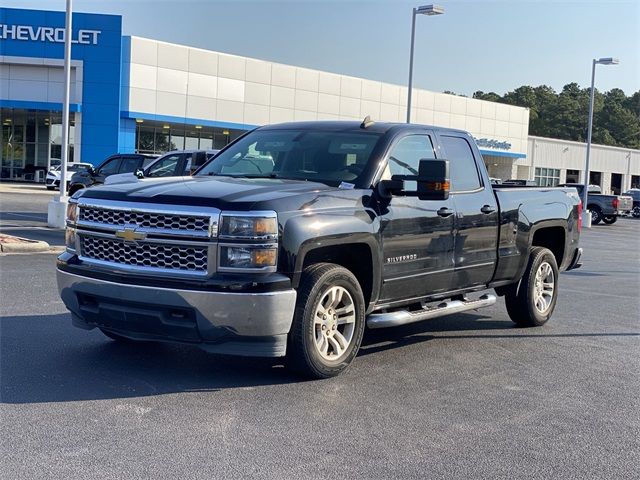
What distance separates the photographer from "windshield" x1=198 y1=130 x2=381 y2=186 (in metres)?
6.59

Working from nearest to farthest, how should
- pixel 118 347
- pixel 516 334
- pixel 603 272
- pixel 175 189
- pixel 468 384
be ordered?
pixel 175 189
pixel 468 384
pixel 118 347
pixel 516 334
pixel 603 272

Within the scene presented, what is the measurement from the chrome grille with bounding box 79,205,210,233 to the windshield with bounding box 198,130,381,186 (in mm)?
1365

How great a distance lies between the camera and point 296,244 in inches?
218

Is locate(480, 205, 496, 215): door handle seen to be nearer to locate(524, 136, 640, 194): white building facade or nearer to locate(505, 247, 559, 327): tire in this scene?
locate(505, 247, 559, 327): tire

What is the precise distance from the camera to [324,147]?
684 cm

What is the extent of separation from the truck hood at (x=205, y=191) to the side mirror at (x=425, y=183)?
1.72 feet

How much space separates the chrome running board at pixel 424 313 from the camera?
638cm

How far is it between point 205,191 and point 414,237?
6.30 ft

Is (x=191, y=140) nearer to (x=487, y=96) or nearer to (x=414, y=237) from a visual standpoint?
(x=414, y=237)

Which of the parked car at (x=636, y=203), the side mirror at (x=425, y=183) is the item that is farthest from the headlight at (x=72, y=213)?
the parked car at (x=636, y=203)

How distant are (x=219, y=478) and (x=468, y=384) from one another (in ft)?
8.83

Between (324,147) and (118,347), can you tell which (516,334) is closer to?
(324,147)

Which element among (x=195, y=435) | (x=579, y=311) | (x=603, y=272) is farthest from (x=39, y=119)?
(x=195, y=435)

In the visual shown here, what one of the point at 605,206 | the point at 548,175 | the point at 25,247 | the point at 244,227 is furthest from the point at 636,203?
the point at 244,227
